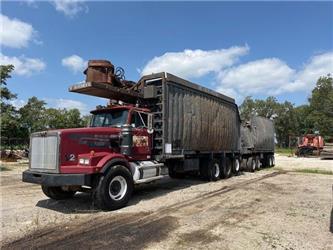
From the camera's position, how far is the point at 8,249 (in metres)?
5.51

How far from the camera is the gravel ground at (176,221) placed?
19.1ft

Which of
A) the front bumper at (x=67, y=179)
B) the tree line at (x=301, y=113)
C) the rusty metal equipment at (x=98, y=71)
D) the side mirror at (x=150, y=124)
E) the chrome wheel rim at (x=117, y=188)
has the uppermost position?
the tree line at (x=301, y=113)

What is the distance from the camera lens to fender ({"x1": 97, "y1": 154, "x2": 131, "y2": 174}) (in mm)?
8164

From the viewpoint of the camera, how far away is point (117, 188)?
343 inches

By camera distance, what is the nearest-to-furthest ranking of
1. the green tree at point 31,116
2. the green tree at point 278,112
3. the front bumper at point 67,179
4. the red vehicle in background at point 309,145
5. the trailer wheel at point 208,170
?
the front bumper at point 67,179
the trailer wheel at point 208,170
the green tree at point 31,116
the red vehicle in background at point 309,145
the green tree at point 278,112

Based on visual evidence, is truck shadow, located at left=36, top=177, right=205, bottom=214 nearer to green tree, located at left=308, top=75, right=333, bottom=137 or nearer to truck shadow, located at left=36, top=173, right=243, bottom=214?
truck shadow, located at left=36, top=173, right=243, bottom=214

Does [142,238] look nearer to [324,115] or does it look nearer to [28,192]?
[28,192]

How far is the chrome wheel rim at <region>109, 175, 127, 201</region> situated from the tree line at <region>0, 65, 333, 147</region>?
13490 mm

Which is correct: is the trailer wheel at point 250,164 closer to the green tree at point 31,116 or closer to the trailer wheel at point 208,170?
the trailer wheel at point 208,170

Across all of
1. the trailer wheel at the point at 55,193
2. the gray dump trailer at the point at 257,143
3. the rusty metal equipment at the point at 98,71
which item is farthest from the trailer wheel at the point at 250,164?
the trailer wheel at the point at 55,193

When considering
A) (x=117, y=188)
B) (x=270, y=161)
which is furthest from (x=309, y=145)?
(x=117, y=188)

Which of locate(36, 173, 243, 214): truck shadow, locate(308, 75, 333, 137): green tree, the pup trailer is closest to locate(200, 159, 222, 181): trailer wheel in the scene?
the pup trailer

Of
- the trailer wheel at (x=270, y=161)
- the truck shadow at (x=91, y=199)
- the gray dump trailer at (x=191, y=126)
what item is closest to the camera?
the truck shadow at (x=91, y=199)

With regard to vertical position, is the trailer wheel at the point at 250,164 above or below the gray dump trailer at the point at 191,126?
below
